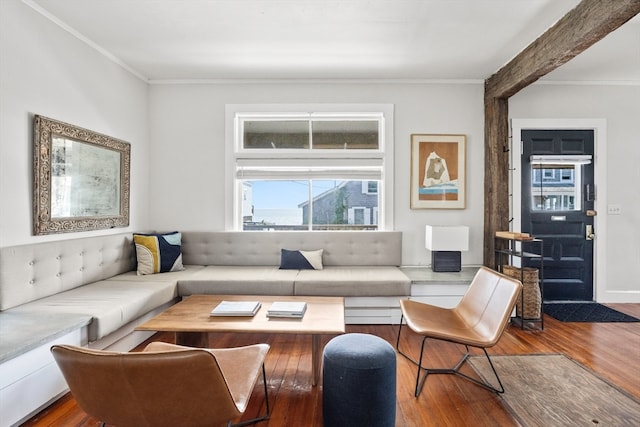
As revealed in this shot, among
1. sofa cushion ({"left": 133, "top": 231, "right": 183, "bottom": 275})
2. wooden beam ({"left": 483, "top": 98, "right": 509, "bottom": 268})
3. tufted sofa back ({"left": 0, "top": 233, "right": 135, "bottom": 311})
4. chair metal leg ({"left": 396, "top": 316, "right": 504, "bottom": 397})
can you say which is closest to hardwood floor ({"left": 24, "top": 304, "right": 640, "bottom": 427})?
chair metal leg ({"left": 396, "top": 316, "right": 504, "bottom": 397})

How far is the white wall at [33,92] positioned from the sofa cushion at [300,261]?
176cm

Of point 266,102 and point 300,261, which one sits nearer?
point 300,261

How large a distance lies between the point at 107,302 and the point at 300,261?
1797mm

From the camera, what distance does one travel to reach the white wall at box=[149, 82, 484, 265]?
13.2 ft

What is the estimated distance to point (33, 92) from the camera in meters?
2.58

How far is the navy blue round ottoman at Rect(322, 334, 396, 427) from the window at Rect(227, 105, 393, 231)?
241 cm

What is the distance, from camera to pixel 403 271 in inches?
146

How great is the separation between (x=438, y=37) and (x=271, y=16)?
56.7 inches

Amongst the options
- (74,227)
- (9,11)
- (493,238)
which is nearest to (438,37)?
(493,238)

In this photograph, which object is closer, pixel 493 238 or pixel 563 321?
pixel 563 321

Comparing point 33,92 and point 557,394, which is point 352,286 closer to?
point 557,394

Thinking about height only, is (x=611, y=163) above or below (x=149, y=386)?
above

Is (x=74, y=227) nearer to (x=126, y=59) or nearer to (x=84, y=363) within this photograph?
(x=126, y=59)

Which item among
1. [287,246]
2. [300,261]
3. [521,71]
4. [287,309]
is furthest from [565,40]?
[287,246]
